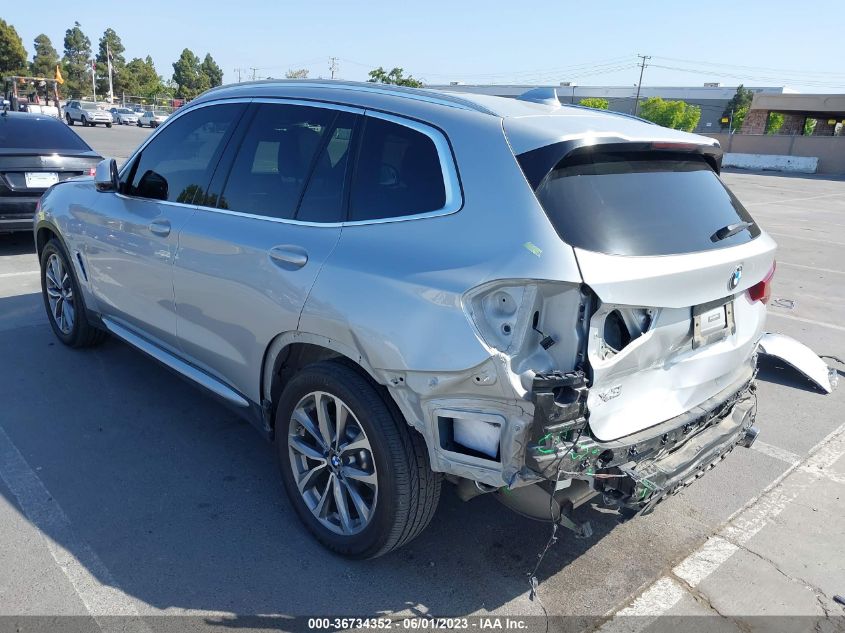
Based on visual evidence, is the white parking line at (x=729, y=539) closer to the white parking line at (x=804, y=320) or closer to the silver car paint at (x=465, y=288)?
the silver car paint at (x=465, y=288)

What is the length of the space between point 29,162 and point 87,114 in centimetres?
4056

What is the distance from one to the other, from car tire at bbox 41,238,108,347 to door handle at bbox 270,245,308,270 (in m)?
2.65

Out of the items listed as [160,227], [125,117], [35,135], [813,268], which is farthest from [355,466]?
[125,117]

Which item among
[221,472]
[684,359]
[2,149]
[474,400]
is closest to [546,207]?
[474,400]

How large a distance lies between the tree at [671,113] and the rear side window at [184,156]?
67324 mm

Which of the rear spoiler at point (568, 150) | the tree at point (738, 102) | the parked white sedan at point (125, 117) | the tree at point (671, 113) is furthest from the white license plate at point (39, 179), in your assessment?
the tree at point (738, 102)

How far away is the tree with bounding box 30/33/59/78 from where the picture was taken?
295ft

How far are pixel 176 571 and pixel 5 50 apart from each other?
3576 inches

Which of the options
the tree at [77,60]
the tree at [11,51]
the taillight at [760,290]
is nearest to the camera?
the taillight at [760,290]

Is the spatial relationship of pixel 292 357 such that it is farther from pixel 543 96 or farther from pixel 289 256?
pixel 543 96

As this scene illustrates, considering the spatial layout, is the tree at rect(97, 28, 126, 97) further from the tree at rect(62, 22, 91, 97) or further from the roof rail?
the roof rail

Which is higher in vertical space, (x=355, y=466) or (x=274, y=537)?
(x=355, y=466)

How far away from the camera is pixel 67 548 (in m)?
2.96

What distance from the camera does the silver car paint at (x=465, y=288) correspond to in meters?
2.26
